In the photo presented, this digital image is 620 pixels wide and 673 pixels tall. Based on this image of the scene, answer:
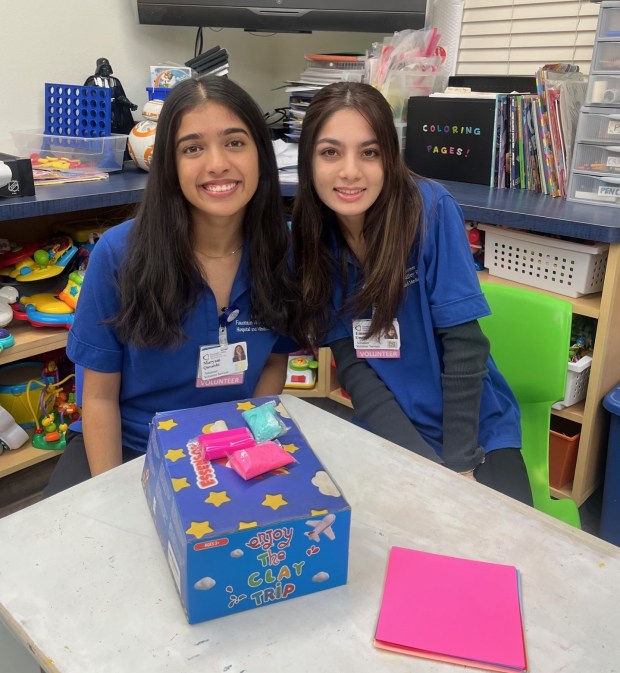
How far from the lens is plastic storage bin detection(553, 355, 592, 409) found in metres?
1.76

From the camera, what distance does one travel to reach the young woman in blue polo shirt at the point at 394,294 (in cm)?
128

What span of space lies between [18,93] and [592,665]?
2.30m

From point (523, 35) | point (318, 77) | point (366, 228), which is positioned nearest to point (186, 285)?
point (366, 228)

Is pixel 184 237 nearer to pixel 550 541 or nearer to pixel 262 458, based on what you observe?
pixel 262 458

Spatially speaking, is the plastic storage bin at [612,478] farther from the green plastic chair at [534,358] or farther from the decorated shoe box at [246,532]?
the decorated shoe box at [246,532]

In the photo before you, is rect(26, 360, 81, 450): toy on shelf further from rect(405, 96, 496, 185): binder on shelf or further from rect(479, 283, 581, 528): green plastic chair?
rect(405, 96, 496, 185): binder on shelf

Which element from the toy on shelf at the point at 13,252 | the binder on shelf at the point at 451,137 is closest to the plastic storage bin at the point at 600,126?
the binder on shelf at the point at 451,137

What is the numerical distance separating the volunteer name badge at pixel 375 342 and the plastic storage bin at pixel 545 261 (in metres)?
0.68

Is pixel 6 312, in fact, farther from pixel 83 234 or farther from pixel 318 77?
pixel 318 77

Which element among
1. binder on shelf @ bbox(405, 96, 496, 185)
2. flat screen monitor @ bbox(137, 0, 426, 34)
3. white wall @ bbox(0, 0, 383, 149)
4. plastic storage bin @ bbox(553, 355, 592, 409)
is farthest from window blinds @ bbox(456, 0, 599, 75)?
plastic storage bin @ bbox(553, 355, 592, 409)

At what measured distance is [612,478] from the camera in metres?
1.77

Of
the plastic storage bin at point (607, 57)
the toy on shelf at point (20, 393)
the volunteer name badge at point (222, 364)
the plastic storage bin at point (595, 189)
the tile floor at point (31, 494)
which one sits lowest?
the tile floor at point (31, 494)

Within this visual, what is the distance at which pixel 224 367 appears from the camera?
1.24m

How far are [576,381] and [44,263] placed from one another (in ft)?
5.34
